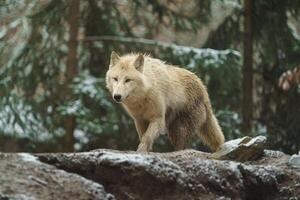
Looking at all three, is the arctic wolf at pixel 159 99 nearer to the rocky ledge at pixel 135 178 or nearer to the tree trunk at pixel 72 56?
the rocky ledge at pixel 135 178

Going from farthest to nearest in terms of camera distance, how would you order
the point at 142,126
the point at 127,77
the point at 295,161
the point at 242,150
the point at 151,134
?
the point at 142,126
the point at 127,77
the point at 151,134
the point at 242,150
the point at 295,161

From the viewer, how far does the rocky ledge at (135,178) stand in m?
5.45

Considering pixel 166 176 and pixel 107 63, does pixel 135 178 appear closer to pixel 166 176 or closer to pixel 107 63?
pixel 166 176

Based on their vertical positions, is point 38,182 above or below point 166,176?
above

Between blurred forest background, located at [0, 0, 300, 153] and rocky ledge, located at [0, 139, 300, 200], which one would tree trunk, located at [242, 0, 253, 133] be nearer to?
blurred forest background, located at [0, 0, 300, 153]

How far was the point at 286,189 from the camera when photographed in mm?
6664

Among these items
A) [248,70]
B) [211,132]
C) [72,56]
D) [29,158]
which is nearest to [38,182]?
[29,158]

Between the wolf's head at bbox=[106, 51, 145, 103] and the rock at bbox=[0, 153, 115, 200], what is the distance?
260 cm

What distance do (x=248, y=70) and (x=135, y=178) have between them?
8917 mm

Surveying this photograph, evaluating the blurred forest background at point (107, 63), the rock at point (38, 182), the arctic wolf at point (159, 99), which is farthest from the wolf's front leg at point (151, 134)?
the blurred forest background at point (107, 63)

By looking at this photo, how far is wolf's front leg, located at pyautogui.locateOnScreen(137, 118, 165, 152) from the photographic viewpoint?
8320mm

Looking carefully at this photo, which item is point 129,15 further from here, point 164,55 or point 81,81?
point 81,81

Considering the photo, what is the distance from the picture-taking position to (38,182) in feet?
17.9

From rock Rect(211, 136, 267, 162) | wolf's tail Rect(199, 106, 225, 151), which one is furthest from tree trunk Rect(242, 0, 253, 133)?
rock Rect(211, 136, 267, 162)
